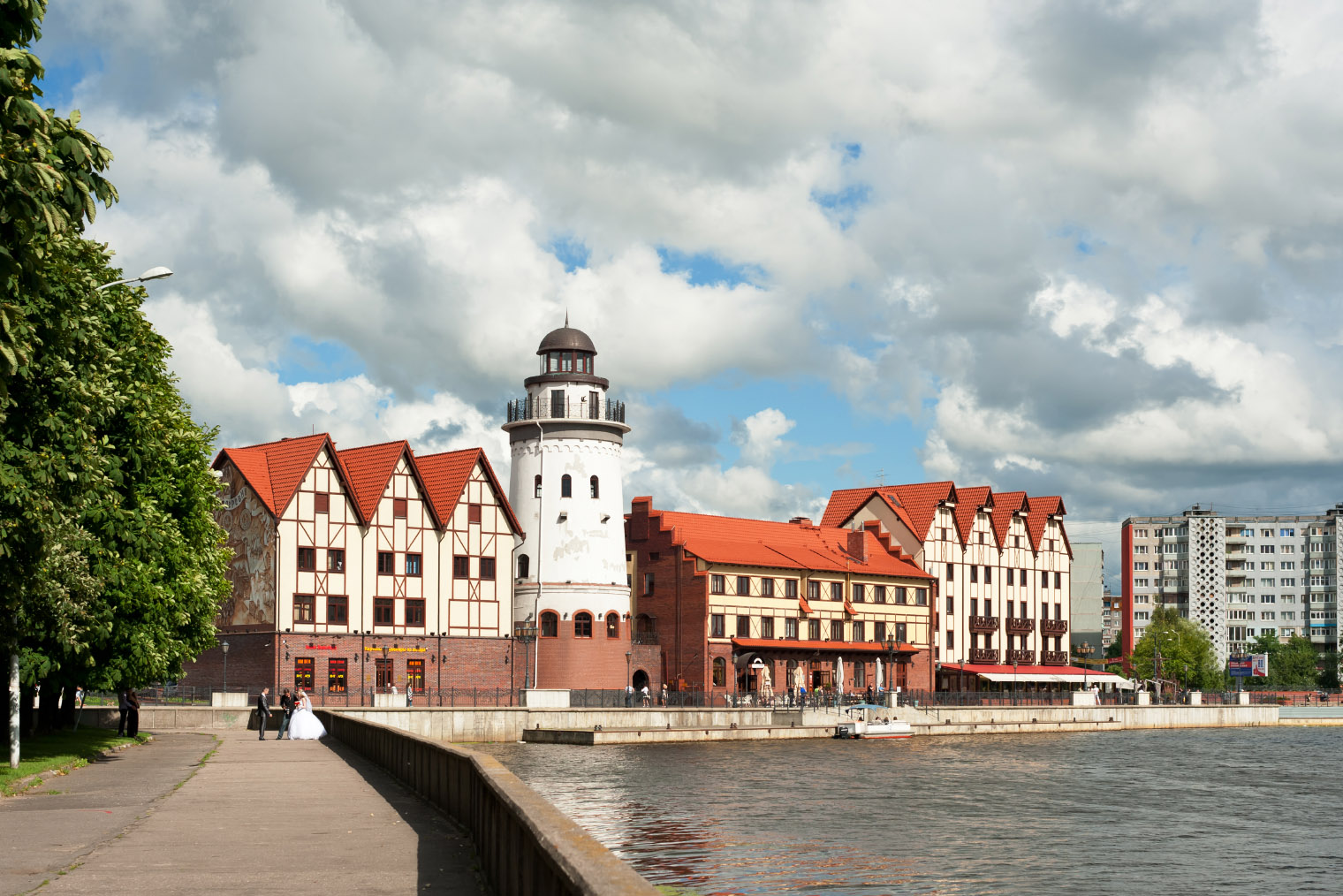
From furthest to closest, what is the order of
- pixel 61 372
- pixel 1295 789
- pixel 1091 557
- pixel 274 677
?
pixel 1091 557 → pixel 274 677 → pixel 1295 789 → pixel 61 372

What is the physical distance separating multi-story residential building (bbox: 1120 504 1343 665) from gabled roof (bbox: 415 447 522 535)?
12650 cm

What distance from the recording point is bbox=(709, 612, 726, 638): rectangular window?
9169 cm

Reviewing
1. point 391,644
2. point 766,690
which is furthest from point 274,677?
point 766,690

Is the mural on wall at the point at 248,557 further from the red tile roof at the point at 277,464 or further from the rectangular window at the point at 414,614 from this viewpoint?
the rectangular window at the point at 414,614

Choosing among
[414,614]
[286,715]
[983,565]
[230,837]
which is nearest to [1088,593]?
[983,565]

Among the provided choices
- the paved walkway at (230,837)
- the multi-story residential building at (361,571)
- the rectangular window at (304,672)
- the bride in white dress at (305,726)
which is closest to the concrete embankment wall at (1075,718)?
the multi-story residential building at (361,571)

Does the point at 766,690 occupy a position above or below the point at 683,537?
below

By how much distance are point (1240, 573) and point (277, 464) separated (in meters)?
152

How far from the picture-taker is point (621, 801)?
143 feet

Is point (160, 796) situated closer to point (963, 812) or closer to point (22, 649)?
point (22, 649)

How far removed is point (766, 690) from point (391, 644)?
23.2 meters

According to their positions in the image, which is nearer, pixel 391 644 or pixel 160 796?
pixel 160 796

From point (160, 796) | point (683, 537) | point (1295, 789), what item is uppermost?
point (683, 537)

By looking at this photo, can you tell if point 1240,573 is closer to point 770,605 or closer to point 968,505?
point 968,505
